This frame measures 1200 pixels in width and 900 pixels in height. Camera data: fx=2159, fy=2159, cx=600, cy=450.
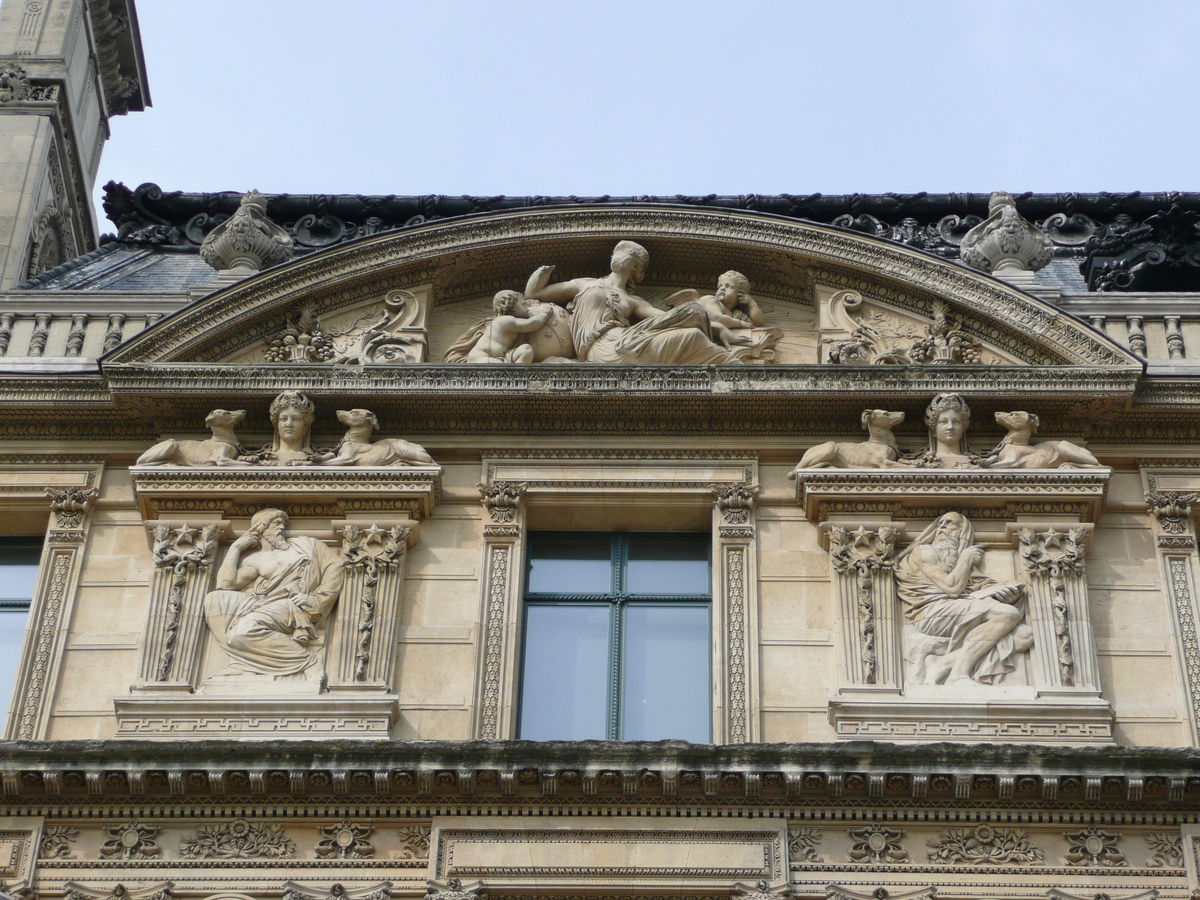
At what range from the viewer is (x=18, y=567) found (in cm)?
1958

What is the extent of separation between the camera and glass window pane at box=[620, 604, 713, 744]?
59.9ft

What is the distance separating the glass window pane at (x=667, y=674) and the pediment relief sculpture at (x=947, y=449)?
1681mm

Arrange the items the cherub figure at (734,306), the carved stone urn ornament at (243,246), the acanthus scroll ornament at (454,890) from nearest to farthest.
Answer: the acanthus scroll ornament at (454,890)
the cherub figure at (734,306)
the carved stone urn ornament at (243,246)

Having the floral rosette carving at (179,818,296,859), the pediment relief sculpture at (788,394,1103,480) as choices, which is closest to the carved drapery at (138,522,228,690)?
the floral rosette carving at (179,818,296,859)

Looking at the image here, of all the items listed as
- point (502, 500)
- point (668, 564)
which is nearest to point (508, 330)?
point (502, 500)

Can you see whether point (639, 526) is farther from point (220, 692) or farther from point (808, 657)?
point (220, 692)

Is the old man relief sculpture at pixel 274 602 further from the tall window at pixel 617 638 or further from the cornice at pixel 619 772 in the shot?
the tall window at pixel 617 638

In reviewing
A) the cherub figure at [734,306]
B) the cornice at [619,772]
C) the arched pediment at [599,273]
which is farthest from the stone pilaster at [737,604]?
the cherub figure at [734,306]

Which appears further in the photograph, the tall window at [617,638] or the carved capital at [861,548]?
the carved capital at [861,548]

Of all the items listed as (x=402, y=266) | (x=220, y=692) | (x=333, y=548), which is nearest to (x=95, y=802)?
(x=220, y=692)

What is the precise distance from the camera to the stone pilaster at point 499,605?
17.8m

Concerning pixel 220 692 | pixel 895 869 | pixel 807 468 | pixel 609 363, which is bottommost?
pixel 895 869

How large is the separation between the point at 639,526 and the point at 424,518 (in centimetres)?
198

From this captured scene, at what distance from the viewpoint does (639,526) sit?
19594 mm
